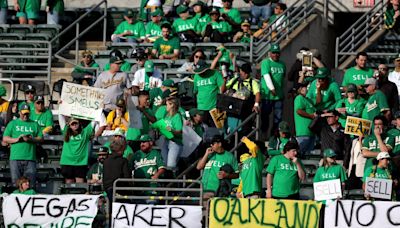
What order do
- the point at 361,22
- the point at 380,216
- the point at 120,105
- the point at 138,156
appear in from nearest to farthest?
the point at 380,216 < the point at 138,156 < the point at 120,105 < the point at 361,22

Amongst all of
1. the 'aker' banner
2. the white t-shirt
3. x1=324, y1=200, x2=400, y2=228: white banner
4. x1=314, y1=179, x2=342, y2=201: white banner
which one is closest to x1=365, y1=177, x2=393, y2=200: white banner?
x1=324, y1=200, x2=400, y2=228: white banner

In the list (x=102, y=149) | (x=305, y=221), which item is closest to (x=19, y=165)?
(x=102, y=149)

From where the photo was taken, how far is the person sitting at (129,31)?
105 feet

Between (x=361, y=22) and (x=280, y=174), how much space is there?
31.2 feet

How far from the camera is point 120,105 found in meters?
27.8

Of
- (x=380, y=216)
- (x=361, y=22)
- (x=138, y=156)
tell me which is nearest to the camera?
(x=380, y=216)

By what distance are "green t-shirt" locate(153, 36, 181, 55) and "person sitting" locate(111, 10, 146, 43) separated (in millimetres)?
1174

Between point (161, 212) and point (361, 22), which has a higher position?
point (361, 22)

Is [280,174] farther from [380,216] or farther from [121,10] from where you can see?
[121,10]

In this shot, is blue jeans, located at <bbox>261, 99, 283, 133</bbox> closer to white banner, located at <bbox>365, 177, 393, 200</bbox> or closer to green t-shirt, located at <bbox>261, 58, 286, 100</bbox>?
green t-shirt, located at <bbox>261, 58, 286, 100</bbox>

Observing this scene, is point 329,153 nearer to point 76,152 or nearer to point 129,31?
point 76,152

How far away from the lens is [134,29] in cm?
3228

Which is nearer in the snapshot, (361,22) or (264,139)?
(264,139)

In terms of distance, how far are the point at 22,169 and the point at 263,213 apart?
4883mm
